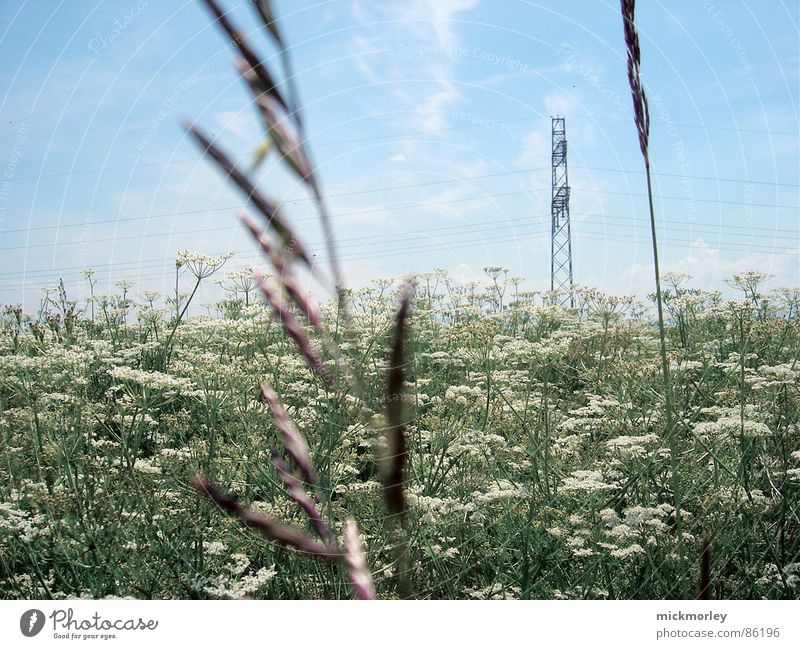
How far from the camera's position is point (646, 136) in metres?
0.99

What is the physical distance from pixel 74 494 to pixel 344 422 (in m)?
0.77

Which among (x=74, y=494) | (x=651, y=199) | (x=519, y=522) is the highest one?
(x=651, y=199)

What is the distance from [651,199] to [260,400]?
5.22 ft

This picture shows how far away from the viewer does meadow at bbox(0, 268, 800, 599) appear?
1.85 meters

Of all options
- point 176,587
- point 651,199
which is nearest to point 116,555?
point 176,587

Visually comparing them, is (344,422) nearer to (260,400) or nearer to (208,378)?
(260,400)

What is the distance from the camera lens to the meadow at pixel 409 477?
1846 mm

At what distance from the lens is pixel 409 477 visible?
2115 mm

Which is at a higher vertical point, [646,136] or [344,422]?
[646,136]

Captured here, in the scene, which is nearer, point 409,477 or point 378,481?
point 378,481
